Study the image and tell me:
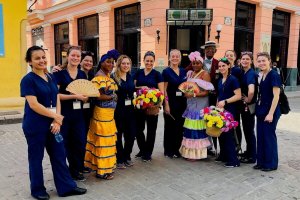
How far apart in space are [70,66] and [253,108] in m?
3.01

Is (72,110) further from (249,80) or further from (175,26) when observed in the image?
(175,26)

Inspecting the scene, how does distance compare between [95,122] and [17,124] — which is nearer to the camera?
[95,122]

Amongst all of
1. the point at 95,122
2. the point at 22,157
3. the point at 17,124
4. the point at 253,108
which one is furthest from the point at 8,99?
the point at 253,108

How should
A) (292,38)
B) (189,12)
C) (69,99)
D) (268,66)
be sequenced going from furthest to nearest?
(292,38) < (189,12) < (268,66) < (69,99)

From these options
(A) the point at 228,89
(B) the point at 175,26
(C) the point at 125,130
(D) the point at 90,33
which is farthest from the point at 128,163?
(D) the point at 90,33

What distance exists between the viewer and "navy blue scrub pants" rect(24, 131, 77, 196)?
12.0 feet

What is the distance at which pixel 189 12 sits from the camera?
1280cm

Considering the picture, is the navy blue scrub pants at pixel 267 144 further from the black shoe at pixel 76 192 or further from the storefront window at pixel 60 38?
the storefront window at pixel 60 38

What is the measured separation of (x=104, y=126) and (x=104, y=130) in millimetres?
57

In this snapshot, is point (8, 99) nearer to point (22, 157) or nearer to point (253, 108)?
point (22, 157)

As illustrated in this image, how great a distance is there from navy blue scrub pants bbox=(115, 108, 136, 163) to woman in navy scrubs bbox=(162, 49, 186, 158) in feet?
2.44

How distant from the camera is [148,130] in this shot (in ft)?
17.5

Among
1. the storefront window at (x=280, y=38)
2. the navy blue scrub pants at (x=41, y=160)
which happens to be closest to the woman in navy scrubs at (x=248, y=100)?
the navy blue scrub pants at (x=41, y=160)

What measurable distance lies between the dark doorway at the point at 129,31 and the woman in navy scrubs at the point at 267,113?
10754mm
